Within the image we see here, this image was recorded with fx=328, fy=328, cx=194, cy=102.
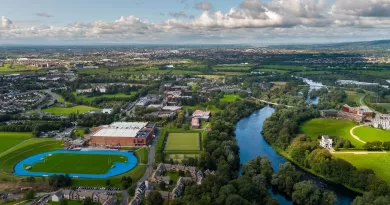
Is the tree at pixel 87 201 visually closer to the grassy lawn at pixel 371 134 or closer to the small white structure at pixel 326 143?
the small white structure at pixel 326 143

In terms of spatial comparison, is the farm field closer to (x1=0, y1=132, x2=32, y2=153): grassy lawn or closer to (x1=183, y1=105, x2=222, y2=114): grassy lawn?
(x1=183, y1=105, x2=222, y2=114): grassy lawn

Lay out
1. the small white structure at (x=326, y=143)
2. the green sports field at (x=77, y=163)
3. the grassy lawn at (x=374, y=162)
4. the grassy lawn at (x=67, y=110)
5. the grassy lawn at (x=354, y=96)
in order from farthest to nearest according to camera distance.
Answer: the grassy lawn at (x=354, y=96) < the grassy lawn at (x=67, y=110) < the small white structure at (x=326, y=143) < the green sports field at (x=77, y=163) < the grassy lawn at (x=374, y=162)

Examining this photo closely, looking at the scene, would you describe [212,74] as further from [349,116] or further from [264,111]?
[349,116]

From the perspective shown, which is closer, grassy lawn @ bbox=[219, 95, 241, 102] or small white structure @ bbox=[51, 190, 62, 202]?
small white structure @ bbox=[51, 190, 62, 202]

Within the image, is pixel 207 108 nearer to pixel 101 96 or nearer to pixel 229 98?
pixel 229 98

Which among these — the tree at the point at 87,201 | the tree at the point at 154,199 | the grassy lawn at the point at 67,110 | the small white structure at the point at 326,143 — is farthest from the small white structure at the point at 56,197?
the grassy lawn at the point at 67,110

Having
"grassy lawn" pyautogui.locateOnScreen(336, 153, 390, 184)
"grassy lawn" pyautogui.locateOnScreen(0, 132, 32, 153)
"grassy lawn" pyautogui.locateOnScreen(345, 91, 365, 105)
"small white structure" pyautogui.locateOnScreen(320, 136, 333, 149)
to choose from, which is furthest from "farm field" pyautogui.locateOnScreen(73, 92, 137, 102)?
"grassy lawn" pyautogui.locateOnScreen(336, 153, 390, 184)
